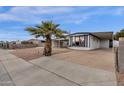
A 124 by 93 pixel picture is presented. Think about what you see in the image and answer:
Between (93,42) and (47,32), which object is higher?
(47,32)

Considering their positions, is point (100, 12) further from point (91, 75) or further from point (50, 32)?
point (50, 32)

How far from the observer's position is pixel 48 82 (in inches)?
200

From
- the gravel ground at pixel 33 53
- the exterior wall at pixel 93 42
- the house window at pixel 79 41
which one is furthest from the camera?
the exterior wall at pixel 93 42

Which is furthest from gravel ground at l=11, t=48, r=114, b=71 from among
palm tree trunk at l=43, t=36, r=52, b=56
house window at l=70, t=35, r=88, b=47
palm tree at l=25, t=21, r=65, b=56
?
house window at l=70, t=35, r=88, b=47

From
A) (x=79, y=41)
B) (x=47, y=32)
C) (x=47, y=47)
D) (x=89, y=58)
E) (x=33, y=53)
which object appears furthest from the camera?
(x=79, y=41)

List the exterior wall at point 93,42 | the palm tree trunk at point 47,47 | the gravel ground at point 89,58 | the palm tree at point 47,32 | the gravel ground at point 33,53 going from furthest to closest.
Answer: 1. the exterior wall at point 93,42
2. the palm tree trunk at point 47,47
3. the gravel ground at point 33,53
4. the palm tree at point 47,32
5. the gravel ground at point 89,58

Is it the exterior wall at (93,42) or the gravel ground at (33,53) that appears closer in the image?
the gravel ground at (33,53)

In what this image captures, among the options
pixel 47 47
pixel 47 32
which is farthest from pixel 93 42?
pixel 47 32

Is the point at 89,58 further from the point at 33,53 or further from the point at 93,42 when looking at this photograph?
the point at 93,42

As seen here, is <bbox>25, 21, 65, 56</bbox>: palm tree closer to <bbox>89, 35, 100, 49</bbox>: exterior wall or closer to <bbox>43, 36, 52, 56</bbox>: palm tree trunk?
<bbox>43, 36, 52, 56</bbox>: palm tree trunk

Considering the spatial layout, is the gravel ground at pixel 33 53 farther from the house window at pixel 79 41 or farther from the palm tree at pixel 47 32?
the house window at pixel 79 41

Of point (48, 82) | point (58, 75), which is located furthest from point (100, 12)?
point (48, 82)

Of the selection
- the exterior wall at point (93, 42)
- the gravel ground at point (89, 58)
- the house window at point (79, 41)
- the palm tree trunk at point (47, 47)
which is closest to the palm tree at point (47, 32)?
the palm tree trunk at point (47, 47)
